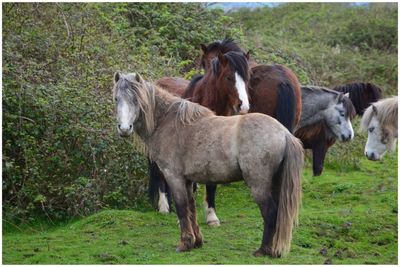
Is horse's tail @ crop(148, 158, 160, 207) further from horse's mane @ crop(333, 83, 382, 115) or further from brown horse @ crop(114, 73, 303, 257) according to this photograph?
horse's mane @ crop(333, 83, 382, 115)

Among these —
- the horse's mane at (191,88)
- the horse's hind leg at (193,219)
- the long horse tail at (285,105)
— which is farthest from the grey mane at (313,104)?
the horse's hind leg at (193,219)

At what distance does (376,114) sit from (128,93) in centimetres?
319

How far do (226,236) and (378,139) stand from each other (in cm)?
237

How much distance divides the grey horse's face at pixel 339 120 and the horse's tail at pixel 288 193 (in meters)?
4.62

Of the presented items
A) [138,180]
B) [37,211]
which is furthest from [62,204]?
[138,180]

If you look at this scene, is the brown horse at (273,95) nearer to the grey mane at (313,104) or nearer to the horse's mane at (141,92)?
the grey mane at (313,104)

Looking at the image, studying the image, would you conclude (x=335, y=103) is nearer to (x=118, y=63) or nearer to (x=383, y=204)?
(x=383, y=204)

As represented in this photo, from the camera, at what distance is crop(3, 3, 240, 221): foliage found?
29.8 ft

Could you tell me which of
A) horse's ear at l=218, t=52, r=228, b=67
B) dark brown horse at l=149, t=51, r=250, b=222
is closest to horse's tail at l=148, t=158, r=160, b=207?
dark brown horse at l=149, t=51, r=250, b=222

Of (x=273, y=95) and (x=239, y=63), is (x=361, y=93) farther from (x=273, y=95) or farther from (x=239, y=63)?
(x=239, y=63)

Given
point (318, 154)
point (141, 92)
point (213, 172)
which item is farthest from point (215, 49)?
point (213, 172)

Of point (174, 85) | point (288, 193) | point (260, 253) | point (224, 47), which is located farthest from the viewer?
point (174, 85)

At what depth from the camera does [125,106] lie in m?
6.88

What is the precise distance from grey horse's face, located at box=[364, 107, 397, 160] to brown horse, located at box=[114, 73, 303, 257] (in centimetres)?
236
